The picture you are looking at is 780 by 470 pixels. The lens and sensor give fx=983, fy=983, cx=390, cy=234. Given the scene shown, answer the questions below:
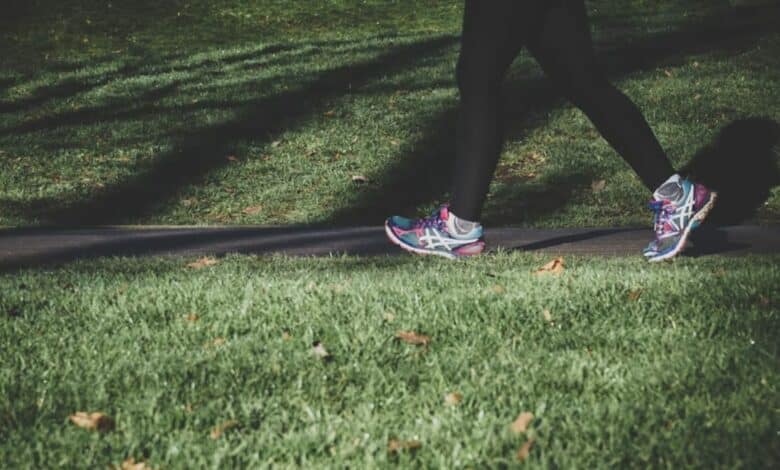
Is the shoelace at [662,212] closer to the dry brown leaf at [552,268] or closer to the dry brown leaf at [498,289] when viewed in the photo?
the dry brown leaf at [552,268]

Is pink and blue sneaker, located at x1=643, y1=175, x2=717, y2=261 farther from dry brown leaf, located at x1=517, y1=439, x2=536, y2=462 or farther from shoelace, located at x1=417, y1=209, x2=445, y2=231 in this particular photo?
dry brown leaf, located at x1=517, y1=439, x2=536, y2=462

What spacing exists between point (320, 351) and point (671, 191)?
1.86 metres

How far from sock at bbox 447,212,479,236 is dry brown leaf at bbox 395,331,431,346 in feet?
4.07

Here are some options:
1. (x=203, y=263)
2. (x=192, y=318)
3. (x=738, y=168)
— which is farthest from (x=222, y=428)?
(x=738, y=168)

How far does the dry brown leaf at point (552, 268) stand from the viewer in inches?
157

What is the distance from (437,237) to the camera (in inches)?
169

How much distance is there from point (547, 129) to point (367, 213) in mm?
2449

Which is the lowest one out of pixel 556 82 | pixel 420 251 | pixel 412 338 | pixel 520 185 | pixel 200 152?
pixel 520 185

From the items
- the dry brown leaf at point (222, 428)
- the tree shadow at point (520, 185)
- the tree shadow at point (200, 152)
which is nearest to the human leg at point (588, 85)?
the dry brown leaf at point (222, 428)

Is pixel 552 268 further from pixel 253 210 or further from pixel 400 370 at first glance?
pixel 253 210

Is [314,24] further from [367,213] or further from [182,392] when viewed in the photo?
[182,392]

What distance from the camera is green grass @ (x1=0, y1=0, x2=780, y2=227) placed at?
7680mm

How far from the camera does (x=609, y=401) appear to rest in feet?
8.01

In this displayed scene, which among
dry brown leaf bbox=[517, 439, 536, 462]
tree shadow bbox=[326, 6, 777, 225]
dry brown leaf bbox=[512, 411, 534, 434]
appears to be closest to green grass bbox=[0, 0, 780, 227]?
tree shadow bbox=[326, 6, 777, 225]
